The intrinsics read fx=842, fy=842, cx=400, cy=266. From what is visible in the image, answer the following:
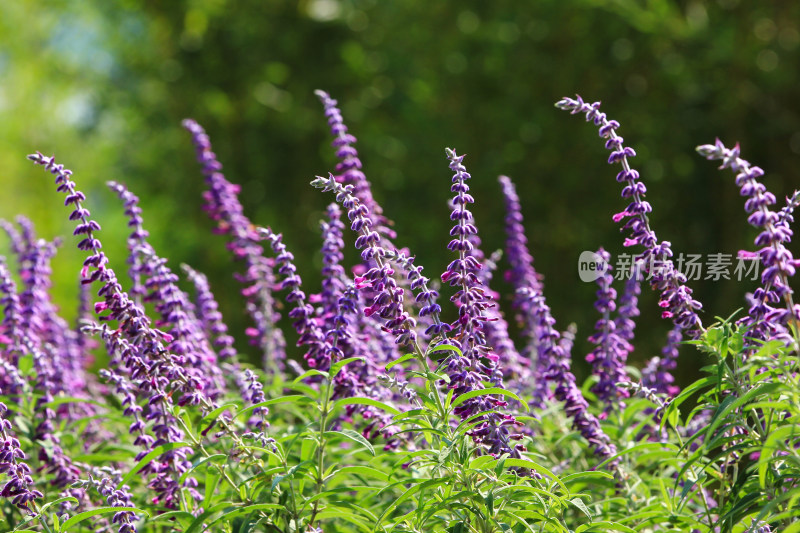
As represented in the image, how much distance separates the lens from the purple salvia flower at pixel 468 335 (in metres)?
2.72

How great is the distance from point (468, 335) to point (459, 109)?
1106cm

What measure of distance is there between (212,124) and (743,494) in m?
14.7

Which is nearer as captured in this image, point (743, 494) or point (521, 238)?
point (743, 494)

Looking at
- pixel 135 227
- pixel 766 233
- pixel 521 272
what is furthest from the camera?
pixel 521 272

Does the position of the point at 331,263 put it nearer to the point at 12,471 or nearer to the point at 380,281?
the point at 380,281

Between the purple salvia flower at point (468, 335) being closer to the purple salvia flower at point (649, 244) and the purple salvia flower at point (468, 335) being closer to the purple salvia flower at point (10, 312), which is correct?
the purple salvia flower at point (649, 244)

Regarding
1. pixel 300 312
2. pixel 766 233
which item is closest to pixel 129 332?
pixel 300 312

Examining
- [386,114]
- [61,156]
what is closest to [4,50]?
[61,156]

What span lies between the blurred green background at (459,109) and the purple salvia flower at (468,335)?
27.8 ft

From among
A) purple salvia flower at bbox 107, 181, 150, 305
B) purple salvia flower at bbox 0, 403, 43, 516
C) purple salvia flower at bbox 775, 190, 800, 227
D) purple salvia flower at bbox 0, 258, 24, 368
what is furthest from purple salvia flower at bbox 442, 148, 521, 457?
purple salvia flower at bbox 0, 258, 24, 368

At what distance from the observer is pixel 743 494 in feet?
9.23

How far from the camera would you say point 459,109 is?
44.1 feet

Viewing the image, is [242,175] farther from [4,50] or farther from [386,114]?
[4,50]

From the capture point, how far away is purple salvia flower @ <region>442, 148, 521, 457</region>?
2.72 m
